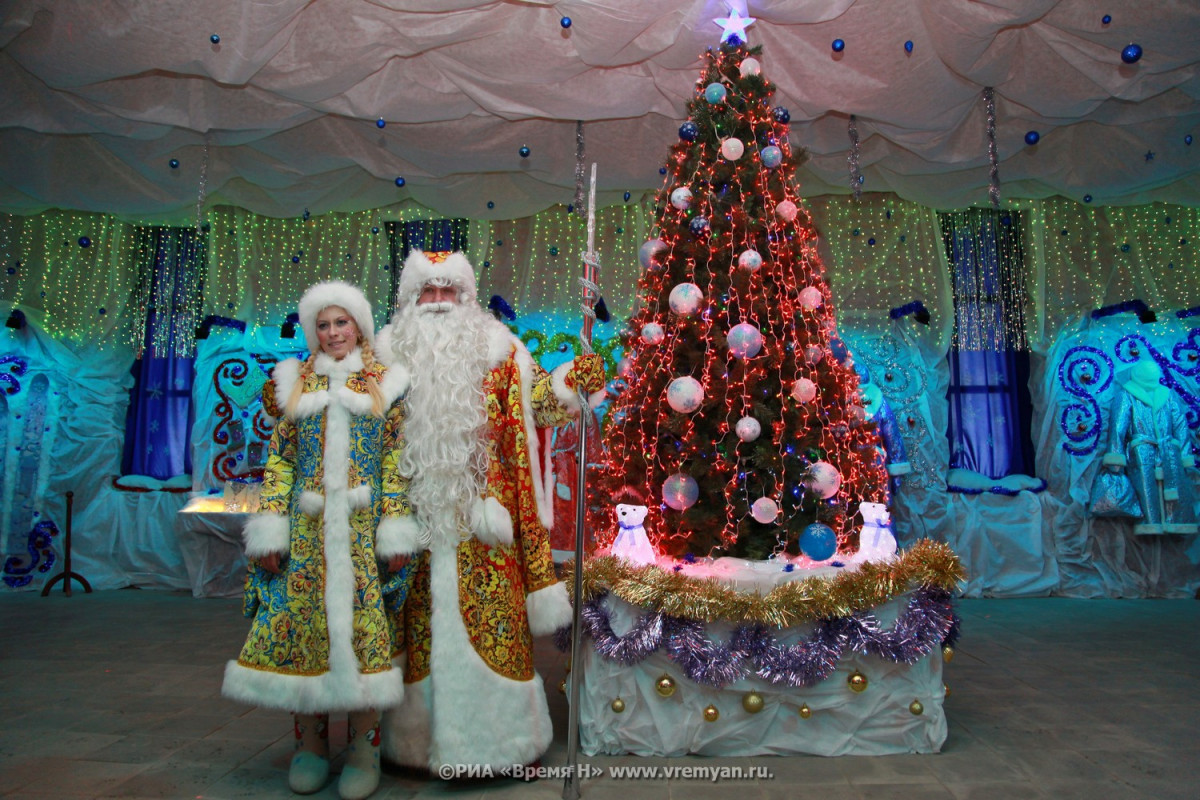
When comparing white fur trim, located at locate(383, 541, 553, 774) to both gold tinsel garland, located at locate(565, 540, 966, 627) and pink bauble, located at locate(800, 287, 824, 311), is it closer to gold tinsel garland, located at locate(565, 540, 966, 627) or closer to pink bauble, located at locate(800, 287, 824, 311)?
gold tinsel garland, located at locate(565, 540, 966, 627)

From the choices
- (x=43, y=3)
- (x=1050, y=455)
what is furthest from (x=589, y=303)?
(x=1050, y=455)

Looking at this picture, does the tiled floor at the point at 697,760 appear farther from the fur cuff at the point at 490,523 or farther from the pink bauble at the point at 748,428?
the pink bauble at the point at 748,428

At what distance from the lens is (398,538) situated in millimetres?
2516

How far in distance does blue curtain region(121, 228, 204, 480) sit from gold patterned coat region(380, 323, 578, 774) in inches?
184

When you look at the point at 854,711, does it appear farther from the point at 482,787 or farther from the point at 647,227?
the point at 647,227

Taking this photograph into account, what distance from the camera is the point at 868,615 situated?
109 inches

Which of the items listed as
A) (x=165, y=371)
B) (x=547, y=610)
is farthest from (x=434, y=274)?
(x=165, y=371)

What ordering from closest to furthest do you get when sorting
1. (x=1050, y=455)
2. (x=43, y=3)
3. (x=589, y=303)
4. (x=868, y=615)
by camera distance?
(x=589, y=303), (x=868, y=615), (x=43, y=3), (x=1050, y=455)

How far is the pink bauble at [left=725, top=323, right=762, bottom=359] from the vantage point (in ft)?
9.64

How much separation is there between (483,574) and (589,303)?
37.9 inches

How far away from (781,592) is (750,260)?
4.12ft

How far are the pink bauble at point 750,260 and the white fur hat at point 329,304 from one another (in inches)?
55.9

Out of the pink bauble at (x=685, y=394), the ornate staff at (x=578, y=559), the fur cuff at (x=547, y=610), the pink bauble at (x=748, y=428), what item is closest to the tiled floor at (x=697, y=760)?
the ornate staff at (x=578, y=559)

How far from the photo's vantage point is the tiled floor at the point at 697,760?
2.54m
